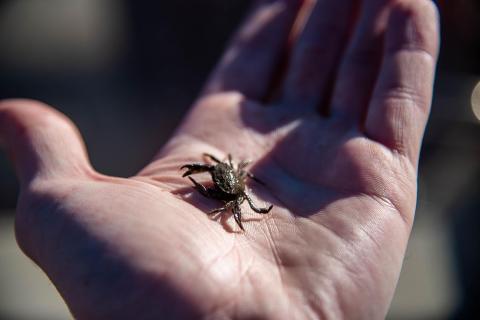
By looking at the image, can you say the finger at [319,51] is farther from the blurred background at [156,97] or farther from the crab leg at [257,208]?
the blurred background at [156,97]

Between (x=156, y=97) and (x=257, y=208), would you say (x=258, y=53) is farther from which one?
(x=156, y=97)

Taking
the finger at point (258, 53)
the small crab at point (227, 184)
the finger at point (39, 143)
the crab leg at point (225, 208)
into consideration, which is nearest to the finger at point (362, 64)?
the finger at point (258, 53)

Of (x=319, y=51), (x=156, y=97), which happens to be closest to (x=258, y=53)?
(x=319, y=51)

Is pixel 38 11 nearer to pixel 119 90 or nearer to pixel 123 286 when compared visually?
pixel 119 90

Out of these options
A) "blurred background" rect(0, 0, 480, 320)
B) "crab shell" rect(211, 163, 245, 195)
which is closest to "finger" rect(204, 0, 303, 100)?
"crab shell" rect(211, 163, 245, 195)

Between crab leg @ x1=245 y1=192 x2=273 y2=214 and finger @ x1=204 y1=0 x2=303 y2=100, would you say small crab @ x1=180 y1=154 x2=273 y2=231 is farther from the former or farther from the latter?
finger @ x1=204 y1=0 x2=303 y2=100
